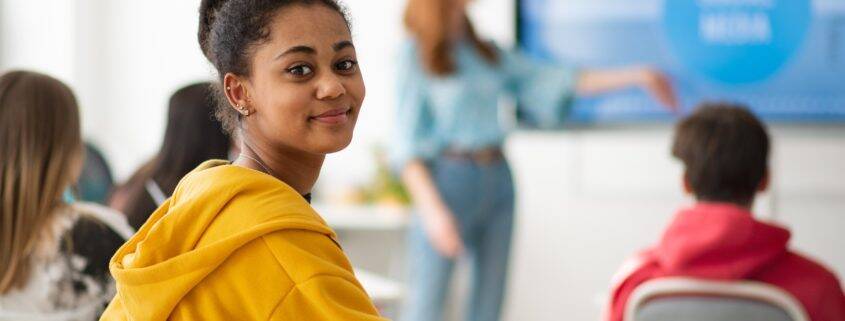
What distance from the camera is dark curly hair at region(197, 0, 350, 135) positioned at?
1.24m

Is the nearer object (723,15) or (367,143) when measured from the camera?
(723,15)

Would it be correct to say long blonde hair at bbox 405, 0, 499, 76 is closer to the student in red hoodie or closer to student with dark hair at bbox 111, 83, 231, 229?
student with dark hair at bbox 111, 83, 231, 229

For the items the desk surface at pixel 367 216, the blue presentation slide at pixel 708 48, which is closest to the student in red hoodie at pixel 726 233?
the blue presentation slide at pixel 708 48

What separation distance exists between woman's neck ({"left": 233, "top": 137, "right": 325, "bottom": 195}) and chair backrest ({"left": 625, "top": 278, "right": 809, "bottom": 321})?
938mm

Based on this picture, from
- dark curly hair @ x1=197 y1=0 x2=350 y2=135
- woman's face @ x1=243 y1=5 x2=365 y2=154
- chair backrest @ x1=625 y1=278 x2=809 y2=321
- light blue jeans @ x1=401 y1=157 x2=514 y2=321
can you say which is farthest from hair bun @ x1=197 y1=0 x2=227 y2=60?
light blue jeans @ x1=401 y1=157 x2=514 y2=321

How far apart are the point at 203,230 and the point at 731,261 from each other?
48.8 inches

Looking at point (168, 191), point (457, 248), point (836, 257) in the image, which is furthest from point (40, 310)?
point (836, 257)

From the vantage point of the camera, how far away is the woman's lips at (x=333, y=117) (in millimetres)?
1244

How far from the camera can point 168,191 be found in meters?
2.52

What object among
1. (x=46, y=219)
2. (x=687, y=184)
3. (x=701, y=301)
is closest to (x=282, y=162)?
(x=46, y=219)

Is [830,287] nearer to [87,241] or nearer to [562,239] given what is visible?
[87,241]

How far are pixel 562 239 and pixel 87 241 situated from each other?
293 centimetres

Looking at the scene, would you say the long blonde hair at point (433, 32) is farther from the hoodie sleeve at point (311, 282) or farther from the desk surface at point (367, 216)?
the hoodie sleeve at point (311, 282)

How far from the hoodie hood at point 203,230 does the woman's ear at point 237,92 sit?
0.41ft
